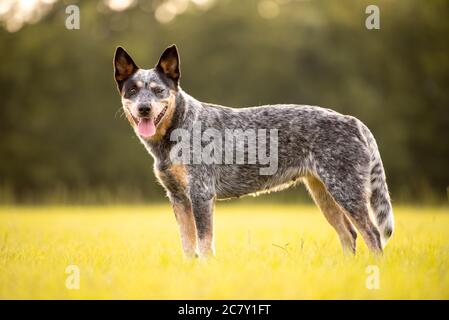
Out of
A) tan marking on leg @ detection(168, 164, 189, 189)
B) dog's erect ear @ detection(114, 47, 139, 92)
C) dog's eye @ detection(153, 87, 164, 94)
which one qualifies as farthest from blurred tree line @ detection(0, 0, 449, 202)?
dog's eye @ detection(153, 87, 164, 94)

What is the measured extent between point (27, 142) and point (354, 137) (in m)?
13.5

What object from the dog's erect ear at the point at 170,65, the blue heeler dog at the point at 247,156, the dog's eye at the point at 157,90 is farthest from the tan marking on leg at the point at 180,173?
the dog's erect ear at the point at 170,65

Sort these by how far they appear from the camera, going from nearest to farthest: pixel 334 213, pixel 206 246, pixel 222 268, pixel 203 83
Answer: pixel 222 268
pixel 206 246
pixel 334 213
pixel 203 83

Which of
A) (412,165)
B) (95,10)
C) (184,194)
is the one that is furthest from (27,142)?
(184,194)

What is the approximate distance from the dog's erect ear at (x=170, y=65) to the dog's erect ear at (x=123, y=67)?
10.6 inches

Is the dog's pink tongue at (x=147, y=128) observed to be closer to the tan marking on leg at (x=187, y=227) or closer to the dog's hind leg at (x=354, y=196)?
the tan marking on leg at (x=187, y=227)

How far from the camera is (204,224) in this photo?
18.0 ft

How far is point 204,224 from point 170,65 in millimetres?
1649

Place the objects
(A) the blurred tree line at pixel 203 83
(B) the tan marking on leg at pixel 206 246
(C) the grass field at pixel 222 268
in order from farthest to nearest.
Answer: (A) the blurred tree line at pixel 203 83, (B) the tan marking on leg at pixel 206 246, (C) the grass field at pixel 222 268

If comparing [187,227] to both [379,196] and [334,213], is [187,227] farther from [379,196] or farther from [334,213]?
[379,196]

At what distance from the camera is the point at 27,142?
56.6 feet
